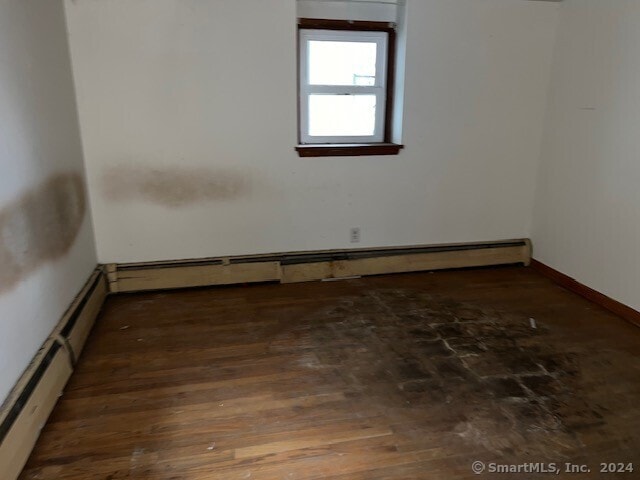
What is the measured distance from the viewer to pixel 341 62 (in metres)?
3.59

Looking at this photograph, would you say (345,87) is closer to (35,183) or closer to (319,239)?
(319,239)

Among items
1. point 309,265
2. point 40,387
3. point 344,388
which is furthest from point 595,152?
point 40,387

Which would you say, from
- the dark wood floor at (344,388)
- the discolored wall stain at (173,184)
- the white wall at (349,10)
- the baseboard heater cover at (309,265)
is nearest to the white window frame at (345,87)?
the white wall at (349,10)

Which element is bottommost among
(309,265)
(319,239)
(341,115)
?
(309,265)

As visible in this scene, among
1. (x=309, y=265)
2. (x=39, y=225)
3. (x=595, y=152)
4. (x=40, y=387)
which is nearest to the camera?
(x=40, y=387)

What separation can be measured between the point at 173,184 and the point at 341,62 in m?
1.52

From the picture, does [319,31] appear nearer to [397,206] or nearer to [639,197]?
[397,206]

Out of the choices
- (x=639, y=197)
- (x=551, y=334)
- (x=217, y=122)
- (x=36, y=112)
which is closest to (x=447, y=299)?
(x=551, y=334)

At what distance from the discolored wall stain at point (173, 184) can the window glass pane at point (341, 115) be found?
0.72 metres

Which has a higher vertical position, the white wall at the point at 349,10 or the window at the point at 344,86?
the white wall at the point at 349,10

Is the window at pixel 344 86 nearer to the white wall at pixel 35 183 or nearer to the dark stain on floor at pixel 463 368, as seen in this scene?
the dark stain on floor at pixel 463 368

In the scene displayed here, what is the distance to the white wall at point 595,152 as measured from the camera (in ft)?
9.84

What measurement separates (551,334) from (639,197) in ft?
3.30

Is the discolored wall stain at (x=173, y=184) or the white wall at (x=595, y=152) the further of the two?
the discolored wall stain at (x=173, y=184)
